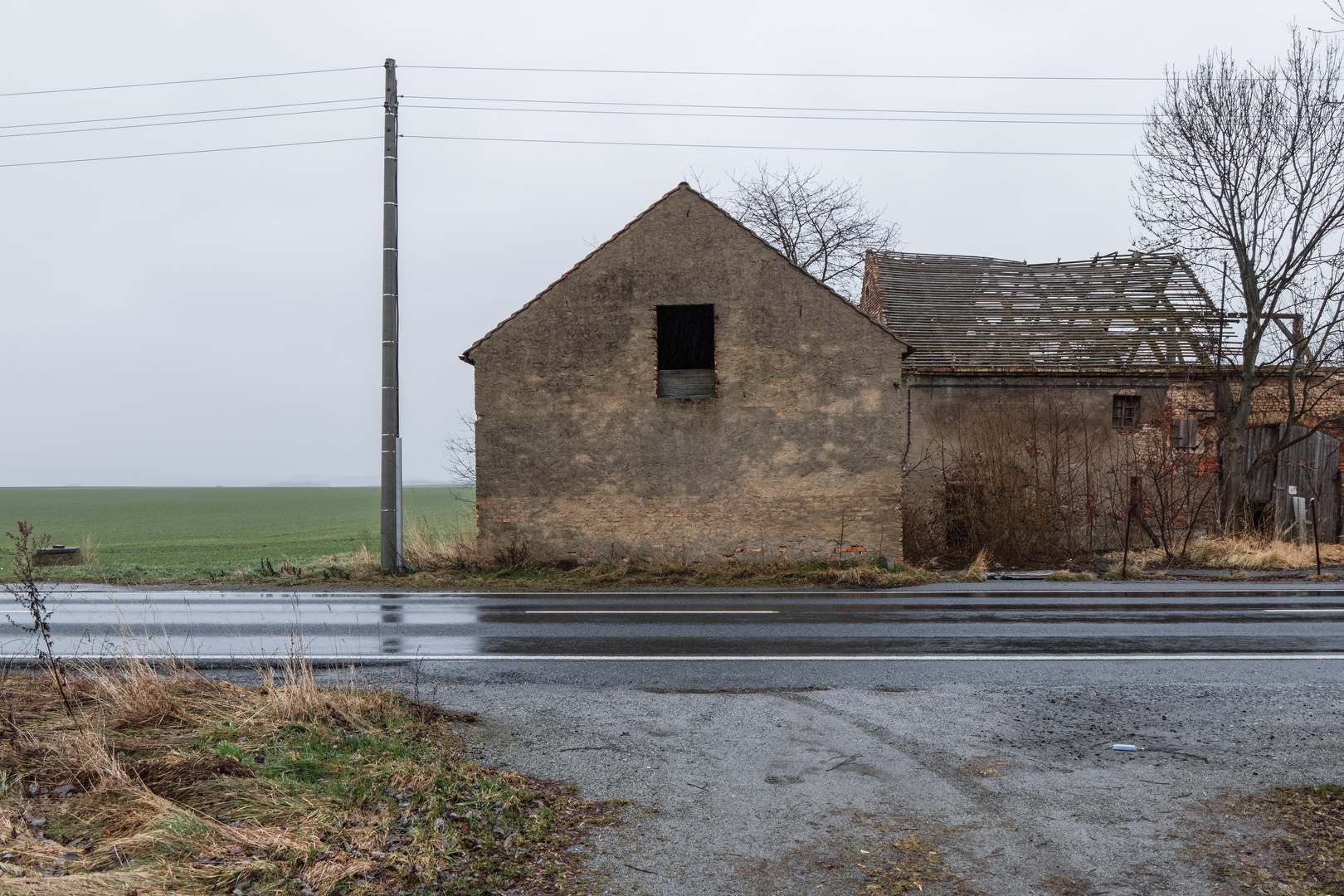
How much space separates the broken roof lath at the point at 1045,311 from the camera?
20891 millimetres

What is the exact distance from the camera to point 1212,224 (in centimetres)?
1919

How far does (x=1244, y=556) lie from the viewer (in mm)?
16453

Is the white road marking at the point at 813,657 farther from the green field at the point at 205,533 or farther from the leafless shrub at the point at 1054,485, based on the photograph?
the leafless shrub at the point at 1054,485

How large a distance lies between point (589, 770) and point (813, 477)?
11.8 m

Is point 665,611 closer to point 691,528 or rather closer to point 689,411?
point 691,528

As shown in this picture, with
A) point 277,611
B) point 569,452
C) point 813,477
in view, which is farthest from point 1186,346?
point 277,611

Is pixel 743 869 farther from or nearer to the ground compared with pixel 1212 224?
nearer to the ground

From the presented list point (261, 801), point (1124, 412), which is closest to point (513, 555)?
point (261, 801)

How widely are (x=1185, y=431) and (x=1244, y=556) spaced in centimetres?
474

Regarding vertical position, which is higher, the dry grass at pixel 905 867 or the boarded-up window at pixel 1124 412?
the boarded-up window at pixel 1124 412

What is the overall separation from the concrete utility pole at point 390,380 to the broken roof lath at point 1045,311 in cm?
1126

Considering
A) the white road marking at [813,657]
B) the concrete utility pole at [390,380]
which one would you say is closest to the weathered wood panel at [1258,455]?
the white road marking at [813,657]

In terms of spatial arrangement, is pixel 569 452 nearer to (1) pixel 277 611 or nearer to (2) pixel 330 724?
(1) pixel 277 611

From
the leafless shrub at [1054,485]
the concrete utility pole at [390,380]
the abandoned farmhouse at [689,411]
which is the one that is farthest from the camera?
the leafless shrub at [1054,485]
